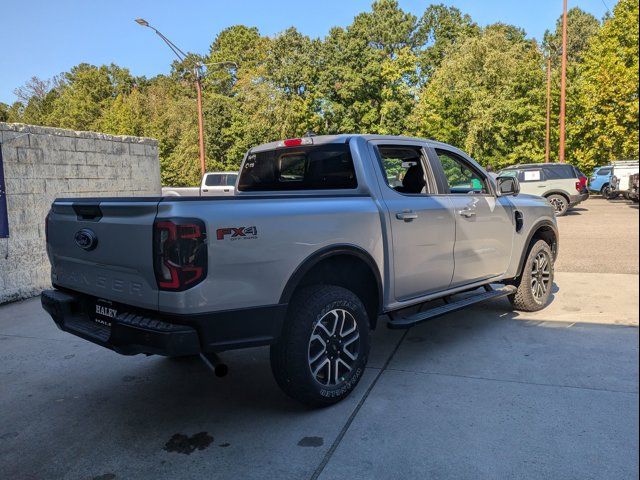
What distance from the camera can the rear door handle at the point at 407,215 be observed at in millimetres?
4061

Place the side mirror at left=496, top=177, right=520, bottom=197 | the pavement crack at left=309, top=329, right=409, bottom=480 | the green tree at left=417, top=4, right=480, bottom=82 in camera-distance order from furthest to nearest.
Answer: the green tree at left=417, top=4, right=480, bottom=82, the side mirror at left=496, top=177, right=520, bottom=197, the pavement crack at left=309, top=329, right=409, bottom=480

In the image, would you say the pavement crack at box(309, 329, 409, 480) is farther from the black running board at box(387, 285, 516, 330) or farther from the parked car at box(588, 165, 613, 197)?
the parked car at box(588, 165, 613, 197)

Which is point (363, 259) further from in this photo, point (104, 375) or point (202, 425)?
point (104, 375)

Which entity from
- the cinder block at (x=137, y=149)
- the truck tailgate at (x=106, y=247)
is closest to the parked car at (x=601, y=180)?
the cinder block at (x=137, y=149)

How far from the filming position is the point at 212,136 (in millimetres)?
40656

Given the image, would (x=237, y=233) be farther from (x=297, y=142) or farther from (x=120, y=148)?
(x=120, y=148)

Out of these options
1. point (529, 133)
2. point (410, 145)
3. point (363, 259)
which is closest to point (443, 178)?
point (410, 145)

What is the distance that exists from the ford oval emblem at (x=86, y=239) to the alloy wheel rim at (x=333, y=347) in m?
1.52

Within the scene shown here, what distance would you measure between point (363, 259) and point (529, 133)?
28.3 m

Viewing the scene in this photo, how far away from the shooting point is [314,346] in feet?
11.3

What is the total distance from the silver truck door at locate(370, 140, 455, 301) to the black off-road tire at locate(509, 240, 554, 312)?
148 cm

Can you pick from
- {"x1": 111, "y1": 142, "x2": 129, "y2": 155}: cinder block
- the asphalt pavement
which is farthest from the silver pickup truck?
{"x1": 111, "y1": 142, "x2": 129, "y2": 155}: cinder block

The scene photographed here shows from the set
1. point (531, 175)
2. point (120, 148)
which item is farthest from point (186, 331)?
point (531, 175)

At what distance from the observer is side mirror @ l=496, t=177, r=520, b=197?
17.6 ft
